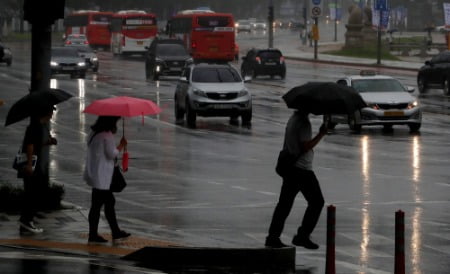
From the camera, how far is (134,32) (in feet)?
298

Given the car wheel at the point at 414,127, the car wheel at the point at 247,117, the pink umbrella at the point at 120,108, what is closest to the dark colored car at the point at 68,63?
the car wheel at the point at 247,117

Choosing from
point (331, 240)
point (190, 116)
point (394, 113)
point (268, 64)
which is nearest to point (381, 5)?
point (268, 64)

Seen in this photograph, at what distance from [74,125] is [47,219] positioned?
19734 millimetres

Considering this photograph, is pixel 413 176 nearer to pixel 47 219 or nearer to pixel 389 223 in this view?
pixel 389 223

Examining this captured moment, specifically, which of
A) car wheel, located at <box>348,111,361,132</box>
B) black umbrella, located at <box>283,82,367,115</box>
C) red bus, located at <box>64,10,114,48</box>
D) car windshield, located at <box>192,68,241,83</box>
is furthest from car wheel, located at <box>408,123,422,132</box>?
red bus, located at <box>64,10,114,48</box>

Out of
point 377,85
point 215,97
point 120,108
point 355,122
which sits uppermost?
point 120,108

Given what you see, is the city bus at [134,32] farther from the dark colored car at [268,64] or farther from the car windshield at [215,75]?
the car windshield at [215,75]

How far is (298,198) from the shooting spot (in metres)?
21.5

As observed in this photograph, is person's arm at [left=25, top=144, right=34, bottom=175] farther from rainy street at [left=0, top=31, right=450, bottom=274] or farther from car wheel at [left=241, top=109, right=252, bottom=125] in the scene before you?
car wheel at [left=241, top=109, right=252, bottom=125]

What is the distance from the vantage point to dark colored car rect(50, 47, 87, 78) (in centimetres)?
6328

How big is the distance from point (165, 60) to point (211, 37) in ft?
53.2

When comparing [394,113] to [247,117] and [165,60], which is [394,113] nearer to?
[247,117]

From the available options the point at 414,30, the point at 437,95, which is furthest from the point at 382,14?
the point at 414,30

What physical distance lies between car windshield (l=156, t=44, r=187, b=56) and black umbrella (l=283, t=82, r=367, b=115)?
48.9 meters
